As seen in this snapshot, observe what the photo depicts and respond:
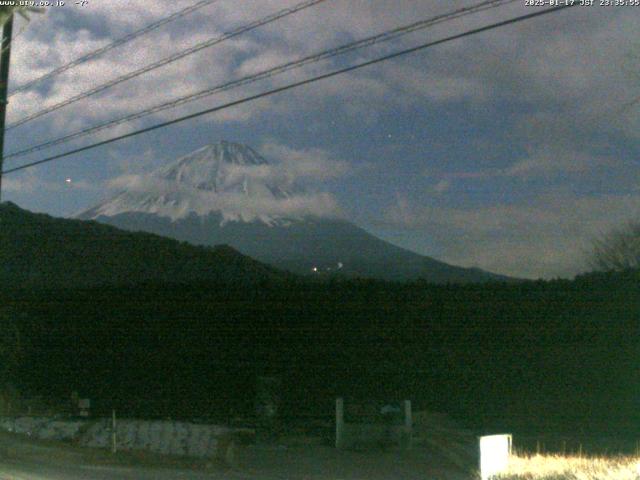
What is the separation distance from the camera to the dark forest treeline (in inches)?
920

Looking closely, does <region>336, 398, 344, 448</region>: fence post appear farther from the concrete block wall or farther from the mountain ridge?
the mountain ridge

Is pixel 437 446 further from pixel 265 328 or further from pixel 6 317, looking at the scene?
pixel 6 317

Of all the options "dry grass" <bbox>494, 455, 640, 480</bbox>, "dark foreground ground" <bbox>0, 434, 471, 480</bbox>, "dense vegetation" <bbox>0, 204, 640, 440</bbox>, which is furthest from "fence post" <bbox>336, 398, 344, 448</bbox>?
"dry grass" <bbox>494, 455, 640, 480</bbox>

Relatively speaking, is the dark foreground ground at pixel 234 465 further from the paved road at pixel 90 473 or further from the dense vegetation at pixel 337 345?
the dense vegetation at pixel 337 345

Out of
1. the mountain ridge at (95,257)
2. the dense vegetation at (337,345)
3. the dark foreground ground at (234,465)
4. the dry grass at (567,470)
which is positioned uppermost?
the mountain ridge at (95,257)

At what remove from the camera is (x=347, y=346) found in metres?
26.6

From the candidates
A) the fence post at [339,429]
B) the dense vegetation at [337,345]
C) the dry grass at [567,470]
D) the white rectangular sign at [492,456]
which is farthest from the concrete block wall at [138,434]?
the dry grass at [567,470]

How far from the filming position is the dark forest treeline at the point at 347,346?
23359mm

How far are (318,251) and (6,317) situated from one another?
28.7 metres

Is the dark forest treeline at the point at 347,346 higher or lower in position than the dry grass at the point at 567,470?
higher

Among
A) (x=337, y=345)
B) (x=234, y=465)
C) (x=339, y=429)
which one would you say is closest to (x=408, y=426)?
(x=339, y=429)

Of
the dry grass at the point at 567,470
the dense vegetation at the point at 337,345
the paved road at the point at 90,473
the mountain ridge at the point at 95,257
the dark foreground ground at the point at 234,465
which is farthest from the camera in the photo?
the mountain ridge at the point at 95,257

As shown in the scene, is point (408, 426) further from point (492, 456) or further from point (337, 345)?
point (492, 456)

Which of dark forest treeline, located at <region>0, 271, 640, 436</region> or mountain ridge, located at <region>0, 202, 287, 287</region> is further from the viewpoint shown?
mountain ridge, located at <region>0, 202, 287, 287</region>
